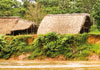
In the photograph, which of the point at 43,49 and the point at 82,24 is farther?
the point at 82,24

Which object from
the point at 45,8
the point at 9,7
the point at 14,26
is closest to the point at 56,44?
the point at 14,26

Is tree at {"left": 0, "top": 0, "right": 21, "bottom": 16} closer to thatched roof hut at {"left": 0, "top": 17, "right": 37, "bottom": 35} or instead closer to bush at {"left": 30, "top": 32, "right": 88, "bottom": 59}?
thatched roof hut at {"left": 0, "top": 17, "right": 37, "bottom": 35}

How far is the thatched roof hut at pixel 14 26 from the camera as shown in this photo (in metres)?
22.2

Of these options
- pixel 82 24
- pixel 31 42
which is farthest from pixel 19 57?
pixel 82 24

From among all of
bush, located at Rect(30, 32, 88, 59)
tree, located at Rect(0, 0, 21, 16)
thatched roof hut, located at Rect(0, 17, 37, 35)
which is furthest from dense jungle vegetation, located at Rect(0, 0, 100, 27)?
bush, located at Rect(30, 32, 88, 59)

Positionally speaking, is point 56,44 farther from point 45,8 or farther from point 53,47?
point 45,8

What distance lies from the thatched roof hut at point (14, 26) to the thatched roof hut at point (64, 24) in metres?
2.51

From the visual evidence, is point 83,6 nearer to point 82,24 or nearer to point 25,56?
point 82,24

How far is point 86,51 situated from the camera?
1561 centimetres

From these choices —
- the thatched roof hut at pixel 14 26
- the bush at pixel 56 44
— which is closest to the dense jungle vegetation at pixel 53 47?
the bush at pixel 56 44

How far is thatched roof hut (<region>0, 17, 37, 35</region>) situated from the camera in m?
22.2

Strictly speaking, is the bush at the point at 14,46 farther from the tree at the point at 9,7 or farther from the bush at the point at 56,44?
the tree at the point at 9,7

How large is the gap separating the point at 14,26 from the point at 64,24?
5274 mm

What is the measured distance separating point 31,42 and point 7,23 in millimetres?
6651
